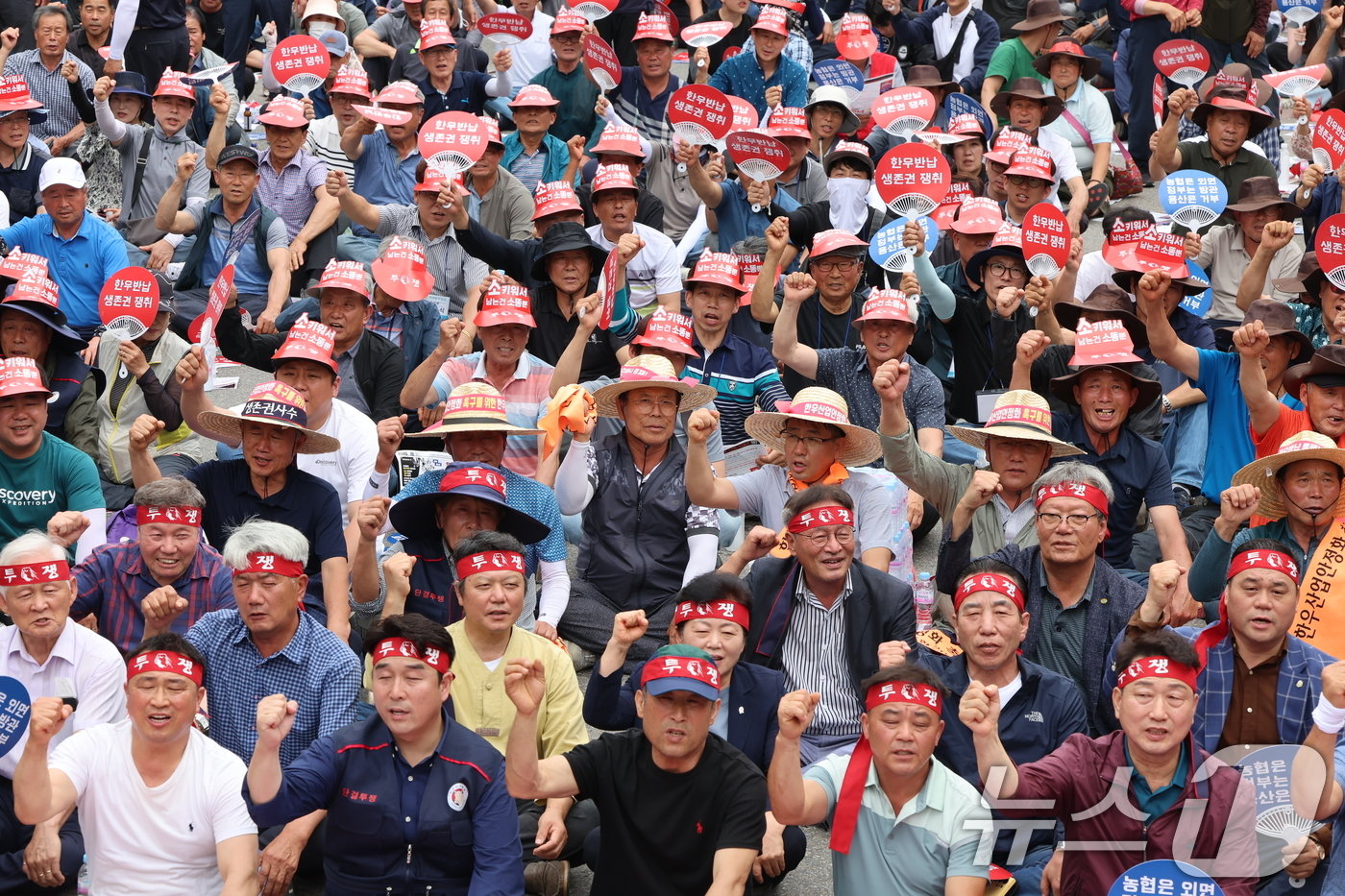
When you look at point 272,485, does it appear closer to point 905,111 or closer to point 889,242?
point 889,242

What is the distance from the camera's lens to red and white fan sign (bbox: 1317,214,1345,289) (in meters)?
9.41

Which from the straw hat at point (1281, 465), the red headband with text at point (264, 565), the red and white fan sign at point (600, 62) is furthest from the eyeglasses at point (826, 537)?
the red and white fan sign at point (600, 62)

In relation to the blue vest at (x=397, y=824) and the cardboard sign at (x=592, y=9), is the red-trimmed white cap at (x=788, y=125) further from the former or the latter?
the blue vest at (x=397, y=824)

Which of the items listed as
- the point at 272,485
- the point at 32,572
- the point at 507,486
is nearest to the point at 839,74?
the point at 507,486

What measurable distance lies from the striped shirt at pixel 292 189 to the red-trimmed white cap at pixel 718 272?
3419mm

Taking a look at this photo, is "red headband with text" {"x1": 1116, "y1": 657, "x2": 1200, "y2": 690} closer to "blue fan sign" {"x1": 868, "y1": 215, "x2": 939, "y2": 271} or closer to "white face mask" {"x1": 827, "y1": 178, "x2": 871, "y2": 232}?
"blue fan sign" {"x1": 868, "y1": 215, "x2": 939, "y2": 271}

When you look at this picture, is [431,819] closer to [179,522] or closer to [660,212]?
[179,522]

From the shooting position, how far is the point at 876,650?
7.04 meters

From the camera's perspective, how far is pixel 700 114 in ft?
37.9

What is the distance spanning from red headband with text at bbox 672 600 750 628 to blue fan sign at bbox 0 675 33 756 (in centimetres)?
228

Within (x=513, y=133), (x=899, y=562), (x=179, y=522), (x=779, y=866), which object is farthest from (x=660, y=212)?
(x=779, y=866)

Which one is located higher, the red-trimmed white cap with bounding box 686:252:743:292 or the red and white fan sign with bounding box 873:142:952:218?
the red and white fan sign with bounding box 873:142:952:218

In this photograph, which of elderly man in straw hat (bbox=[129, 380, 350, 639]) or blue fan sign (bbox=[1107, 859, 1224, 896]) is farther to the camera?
elderly man in straw hat (bbox=[129, 380, 350, 639])

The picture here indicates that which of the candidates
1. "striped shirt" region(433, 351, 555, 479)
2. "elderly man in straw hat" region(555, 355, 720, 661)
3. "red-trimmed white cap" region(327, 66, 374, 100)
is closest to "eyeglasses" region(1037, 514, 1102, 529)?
"elderly man in straw hat" region(555, 355, 720, 661)
